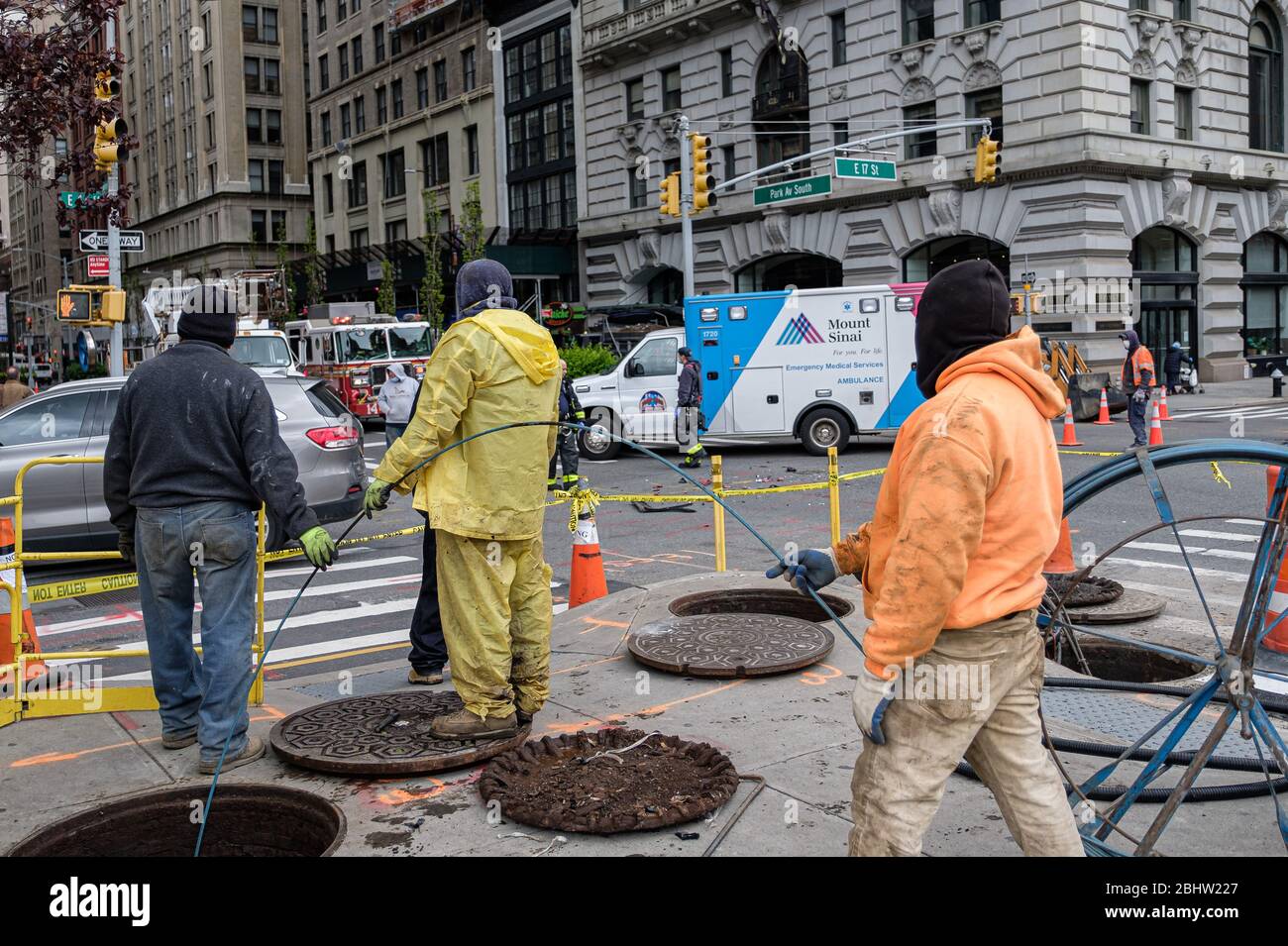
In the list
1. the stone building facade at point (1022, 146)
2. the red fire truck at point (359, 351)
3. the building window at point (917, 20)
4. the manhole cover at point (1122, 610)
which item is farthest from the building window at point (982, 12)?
the manhole cover at point (1122, 610)

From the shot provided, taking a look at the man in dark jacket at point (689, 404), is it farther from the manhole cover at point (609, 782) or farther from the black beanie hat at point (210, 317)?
the manhole cover at point (609, 782)

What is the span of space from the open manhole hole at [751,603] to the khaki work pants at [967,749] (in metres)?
4.31

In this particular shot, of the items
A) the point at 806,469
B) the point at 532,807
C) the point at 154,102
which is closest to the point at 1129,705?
the point at 532,807

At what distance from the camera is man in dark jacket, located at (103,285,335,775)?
4.80 meters

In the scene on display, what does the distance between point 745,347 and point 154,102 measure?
7470 centimetres

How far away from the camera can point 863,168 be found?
2602cm

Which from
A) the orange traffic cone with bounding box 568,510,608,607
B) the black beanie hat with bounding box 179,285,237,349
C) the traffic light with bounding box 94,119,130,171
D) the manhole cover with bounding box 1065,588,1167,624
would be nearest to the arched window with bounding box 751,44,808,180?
the traffic light with bounding box 94,119,130,171

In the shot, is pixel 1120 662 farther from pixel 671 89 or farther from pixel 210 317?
pixel 671 89

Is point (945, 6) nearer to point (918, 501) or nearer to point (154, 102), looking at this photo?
point (918, 501)

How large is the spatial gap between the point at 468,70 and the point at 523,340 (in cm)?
4802

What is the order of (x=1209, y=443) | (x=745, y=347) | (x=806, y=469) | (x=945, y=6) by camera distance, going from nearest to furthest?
(x=1209, y=443) < (x=806, y=469) < (x=745, y=347) < (x=945, y=6)

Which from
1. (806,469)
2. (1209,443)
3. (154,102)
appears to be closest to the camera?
(1209,443)

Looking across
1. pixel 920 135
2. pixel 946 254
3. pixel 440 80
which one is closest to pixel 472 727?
pixel 946 254

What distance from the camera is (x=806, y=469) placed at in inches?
700
